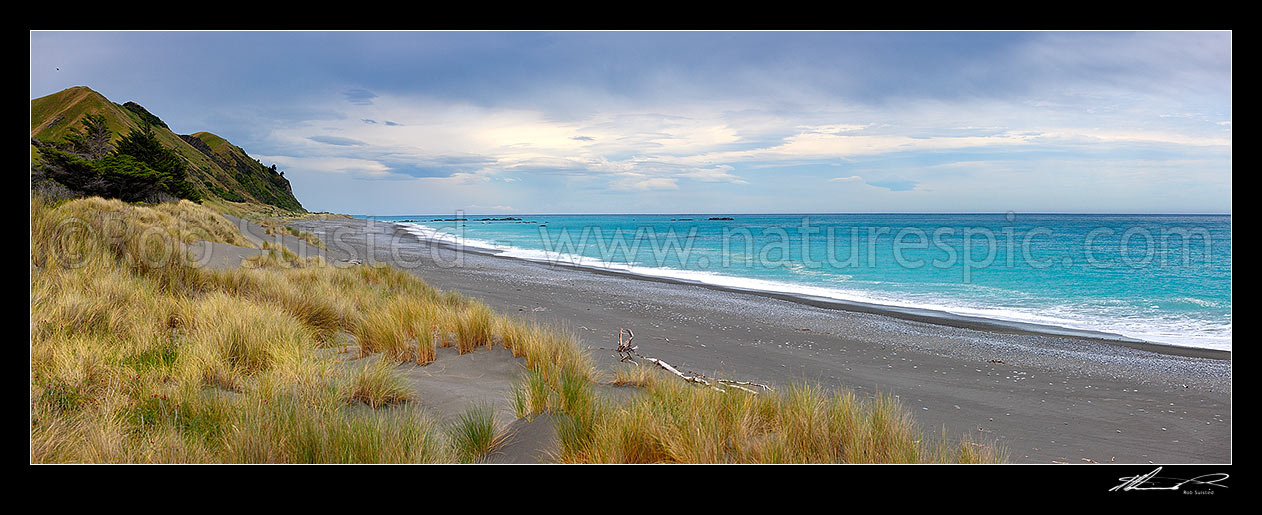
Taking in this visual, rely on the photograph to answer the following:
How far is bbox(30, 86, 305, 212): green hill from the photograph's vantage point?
162 ft

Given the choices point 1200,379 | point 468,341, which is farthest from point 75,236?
point 1200,379

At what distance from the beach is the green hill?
28116mm

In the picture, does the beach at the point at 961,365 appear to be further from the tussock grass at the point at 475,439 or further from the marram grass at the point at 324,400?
the tussock grass at the point at 475,439

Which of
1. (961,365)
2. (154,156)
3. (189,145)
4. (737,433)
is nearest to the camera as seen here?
(737,433)

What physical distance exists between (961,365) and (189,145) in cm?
9852

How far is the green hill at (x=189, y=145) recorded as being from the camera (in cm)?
4931

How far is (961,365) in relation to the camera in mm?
7348

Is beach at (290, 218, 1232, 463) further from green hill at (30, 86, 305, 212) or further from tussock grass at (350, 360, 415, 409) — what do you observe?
green hill at (30, 86, 305, 212)

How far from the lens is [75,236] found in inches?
296
